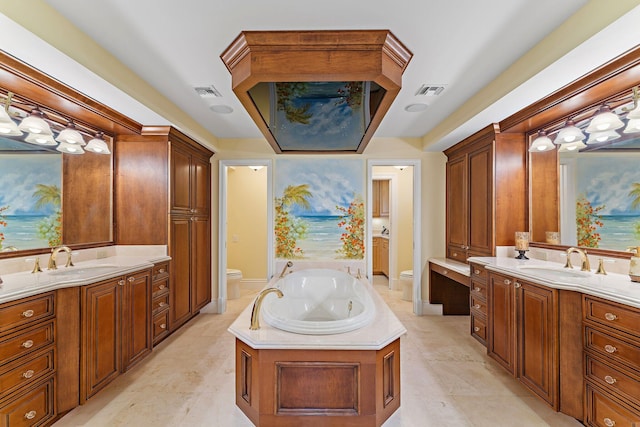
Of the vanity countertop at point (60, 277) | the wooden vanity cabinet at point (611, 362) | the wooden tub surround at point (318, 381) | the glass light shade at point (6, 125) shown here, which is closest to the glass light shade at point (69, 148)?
the glass light shade at point (6, 125)

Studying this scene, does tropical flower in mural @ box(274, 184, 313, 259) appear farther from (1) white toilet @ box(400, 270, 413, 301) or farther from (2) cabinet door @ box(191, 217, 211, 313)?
(1) white toilet @ box(400, 270, 413, 301)

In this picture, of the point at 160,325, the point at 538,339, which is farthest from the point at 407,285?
the point at 160,325

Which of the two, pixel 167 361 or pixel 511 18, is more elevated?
pixel 511 18

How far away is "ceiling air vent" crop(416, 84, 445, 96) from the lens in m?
2.48

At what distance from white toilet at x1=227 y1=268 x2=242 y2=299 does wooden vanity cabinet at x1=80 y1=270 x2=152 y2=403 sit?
1.83 meters

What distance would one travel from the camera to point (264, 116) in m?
2.39

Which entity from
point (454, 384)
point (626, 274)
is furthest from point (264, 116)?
point (626, 274)

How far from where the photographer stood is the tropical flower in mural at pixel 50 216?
7.72 ft

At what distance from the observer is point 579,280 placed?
6.19 feet

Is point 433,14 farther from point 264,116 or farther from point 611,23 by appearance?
point 264,116

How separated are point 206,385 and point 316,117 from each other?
225 cm

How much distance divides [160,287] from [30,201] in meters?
1.23

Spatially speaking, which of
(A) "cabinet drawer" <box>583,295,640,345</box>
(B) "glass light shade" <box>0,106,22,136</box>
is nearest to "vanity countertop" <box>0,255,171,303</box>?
(B) "glass light shade" <box>0,106,22,136</box>

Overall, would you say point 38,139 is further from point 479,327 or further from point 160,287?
point 479,327
